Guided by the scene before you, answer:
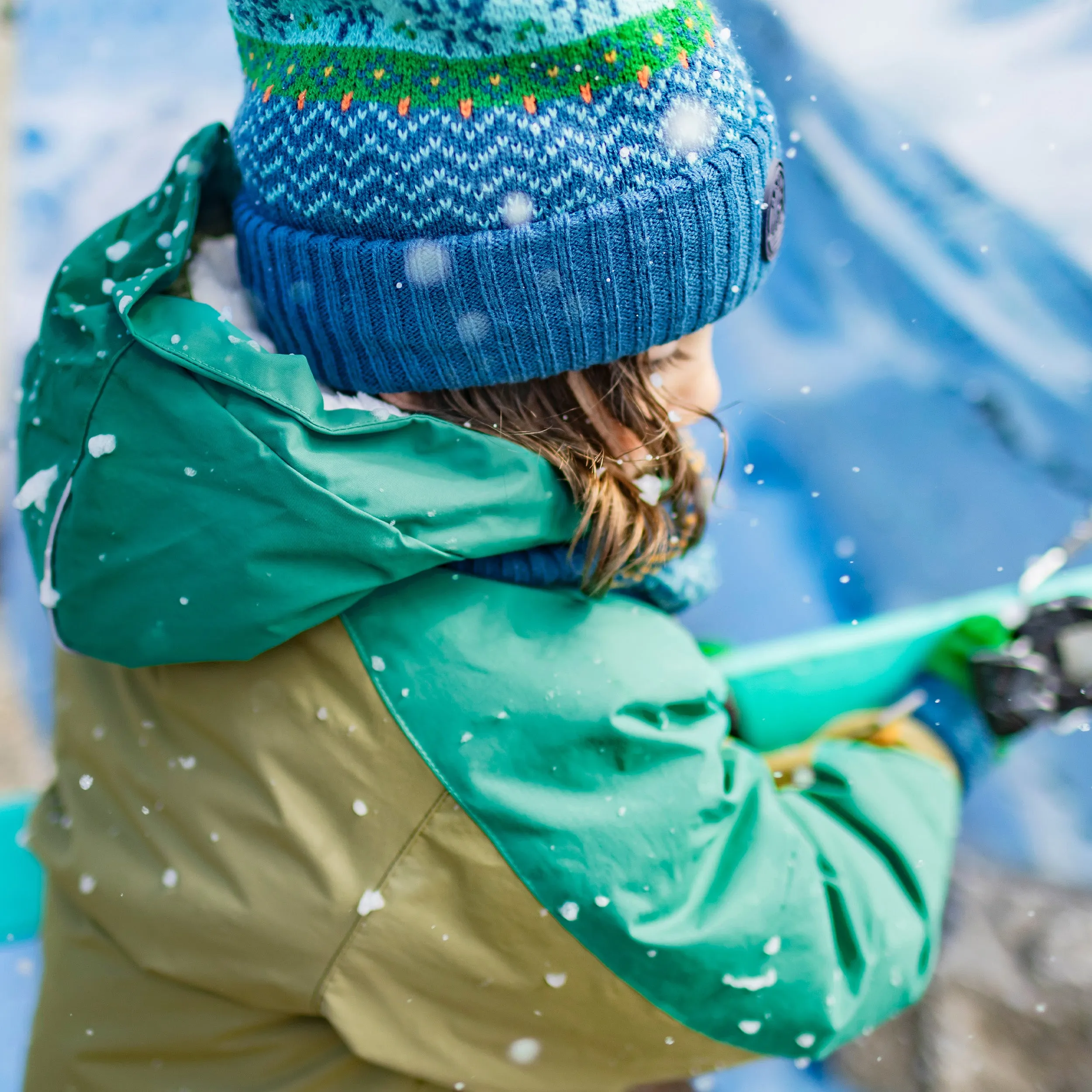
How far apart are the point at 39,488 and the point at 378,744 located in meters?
0.33

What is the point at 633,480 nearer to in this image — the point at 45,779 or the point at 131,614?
the point at 131,614

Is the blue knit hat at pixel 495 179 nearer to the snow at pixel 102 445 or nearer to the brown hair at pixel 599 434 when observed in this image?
the brown hair at pixel 599 434

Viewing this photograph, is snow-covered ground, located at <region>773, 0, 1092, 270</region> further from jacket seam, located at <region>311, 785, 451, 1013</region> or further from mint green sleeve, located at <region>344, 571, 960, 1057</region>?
jacket seam, located at <region>311, 785, 451, 1013</region>

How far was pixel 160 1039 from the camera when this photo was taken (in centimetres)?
79

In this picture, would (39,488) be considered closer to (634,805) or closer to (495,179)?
(495,179)

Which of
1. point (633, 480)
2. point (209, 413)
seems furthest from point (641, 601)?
point (209, 413)

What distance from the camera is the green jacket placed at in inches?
25.0

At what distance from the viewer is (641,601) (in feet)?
2.89

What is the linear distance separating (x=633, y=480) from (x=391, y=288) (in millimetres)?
255

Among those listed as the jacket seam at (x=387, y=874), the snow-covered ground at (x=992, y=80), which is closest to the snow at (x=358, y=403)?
the jacket seam at (x=387, y=874)

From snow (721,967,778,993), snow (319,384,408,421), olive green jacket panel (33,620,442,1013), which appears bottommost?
snow (721,967,778,993)

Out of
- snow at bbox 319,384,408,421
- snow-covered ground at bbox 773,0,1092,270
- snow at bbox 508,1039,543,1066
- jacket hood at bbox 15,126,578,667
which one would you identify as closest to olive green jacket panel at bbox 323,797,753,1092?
snow at bbox 508,1039,543,1066

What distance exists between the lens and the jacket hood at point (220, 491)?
62 cm

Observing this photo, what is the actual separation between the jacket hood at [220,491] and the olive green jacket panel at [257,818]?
6 cm
